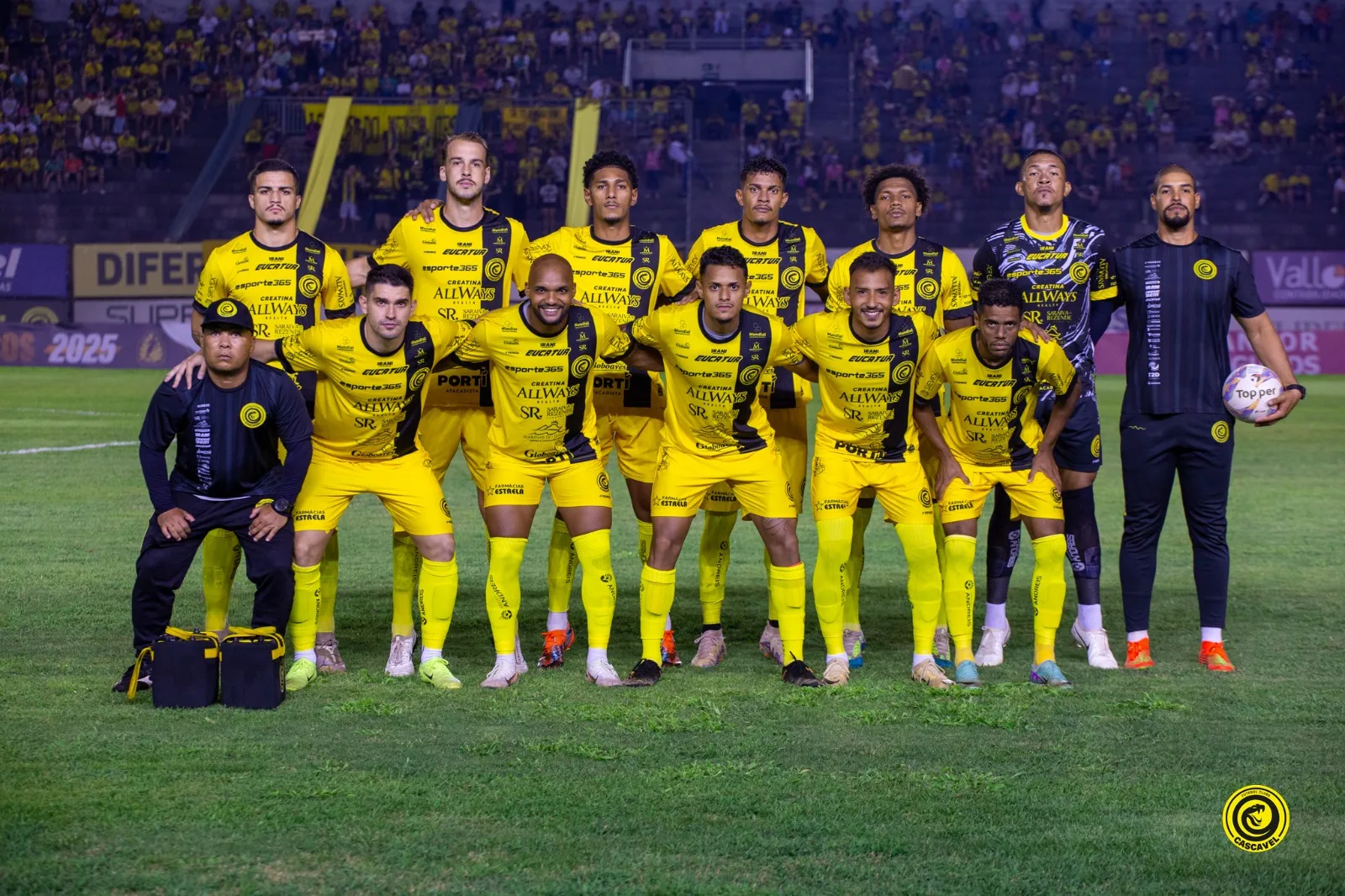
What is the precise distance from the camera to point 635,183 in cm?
726

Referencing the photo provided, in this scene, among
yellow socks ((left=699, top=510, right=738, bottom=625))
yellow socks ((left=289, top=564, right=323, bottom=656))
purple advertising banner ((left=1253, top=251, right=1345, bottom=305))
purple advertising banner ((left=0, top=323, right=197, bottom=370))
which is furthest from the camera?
purple advertising banner ((left=1253, top=251, right=1345, bottom=305))

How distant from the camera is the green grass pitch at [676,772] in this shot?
13.7 ft

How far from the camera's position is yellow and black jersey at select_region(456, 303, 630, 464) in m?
6.67

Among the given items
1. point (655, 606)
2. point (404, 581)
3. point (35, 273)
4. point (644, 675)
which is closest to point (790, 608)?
point (655, 606)

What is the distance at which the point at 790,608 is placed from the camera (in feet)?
22.1

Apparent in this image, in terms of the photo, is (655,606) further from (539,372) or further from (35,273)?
(35,273)

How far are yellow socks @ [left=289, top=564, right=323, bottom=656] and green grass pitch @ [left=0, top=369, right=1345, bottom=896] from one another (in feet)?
0.75

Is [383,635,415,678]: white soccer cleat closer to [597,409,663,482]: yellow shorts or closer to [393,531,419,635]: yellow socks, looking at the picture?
[393,531,419,635]: yellow socks

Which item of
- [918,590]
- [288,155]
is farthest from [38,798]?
[288,155]

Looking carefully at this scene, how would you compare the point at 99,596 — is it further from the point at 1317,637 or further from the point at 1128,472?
the point at 1317,637

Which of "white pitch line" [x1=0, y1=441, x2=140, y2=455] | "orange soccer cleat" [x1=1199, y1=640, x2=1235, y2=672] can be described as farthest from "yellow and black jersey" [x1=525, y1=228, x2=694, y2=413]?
"white pitch line" [x1=0, y1=441, x2=140, y2=455]

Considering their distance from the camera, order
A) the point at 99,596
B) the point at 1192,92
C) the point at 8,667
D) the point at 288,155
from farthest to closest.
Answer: the point at 1192,92
the point at 288,155
the point at 99,596
the point at 8,667

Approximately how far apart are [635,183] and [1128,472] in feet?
9.00

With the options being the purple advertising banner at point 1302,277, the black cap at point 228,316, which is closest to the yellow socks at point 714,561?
the black cap at point 228,316
